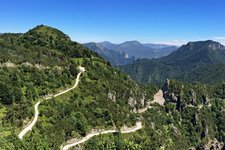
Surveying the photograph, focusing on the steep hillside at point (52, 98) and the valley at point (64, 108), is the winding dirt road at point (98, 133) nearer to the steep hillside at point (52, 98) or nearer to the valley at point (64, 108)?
the valley at point (64, 108)

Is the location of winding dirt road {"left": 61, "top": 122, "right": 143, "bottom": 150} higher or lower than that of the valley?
lower

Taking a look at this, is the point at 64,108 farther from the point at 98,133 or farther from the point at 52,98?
the point at 98,133

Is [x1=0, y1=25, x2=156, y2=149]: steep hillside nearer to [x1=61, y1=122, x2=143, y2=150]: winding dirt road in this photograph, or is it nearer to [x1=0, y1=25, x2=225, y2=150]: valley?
[x1=0, y1=25, x2=225, y2=150]: valley

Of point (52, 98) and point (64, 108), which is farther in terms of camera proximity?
point (52, 98)

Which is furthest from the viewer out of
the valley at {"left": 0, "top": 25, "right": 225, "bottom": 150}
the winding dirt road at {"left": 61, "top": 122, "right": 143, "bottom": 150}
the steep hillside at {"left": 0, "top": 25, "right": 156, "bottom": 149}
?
the winding dirt road at {"left": 61, "top": 122, "right": 143, "bottom": 150}

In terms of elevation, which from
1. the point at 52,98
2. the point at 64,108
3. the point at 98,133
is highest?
the point at 52,98

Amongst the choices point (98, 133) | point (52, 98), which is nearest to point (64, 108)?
point (52, 98)

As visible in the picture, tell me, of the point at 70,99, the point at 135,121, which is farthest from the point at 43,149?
the point at 135,121

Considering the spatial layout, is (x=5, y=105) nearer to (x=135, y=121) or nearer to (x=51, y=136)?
(x=51, y=136)

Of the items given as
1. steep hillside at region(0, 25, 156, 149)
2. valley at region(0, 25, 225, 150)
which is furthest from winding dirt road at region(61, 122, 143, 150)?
steep hillside at region(0, 25, 156, 149)
